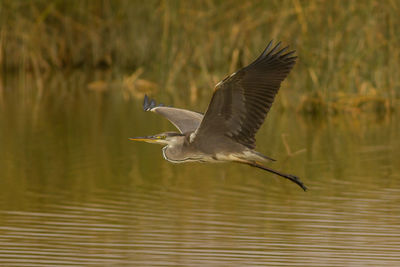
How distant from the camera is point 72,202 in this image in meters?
8.72

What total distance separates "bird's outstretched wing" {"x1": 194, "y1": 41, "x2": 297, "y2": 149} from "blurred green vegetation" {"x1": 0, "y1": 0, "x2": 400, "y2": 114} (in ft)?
24.4

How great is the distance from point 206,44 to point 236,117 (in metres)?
11.2

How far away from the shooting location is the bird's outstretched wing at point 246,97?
7.04 m

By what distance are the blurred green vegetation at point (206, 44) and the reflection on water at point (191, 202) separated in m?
1.30

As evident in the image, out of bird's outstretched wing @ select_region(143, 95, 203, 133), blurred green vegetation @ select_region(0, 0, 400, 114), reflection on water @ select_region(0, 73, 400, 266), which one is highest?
blurred green vegetation @ select_region(0, 0, 400, 114)

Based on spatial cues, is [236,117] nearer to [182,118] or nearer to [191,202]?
[182,118]

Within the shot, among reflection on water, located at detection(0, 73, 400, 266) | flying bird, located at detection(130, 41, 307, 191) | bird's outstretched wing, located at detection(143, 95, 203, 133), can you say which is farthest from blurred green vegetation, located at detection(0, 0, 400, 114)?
flying bird, located at detection(130, 41, 307, 191)

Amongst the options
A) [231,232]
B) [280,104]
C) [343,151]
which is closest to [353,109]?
[280,104]

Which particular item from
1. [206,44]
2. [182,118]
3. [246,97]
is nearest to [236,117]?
[246,97]

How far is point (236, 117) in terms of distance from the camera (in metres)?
7.53

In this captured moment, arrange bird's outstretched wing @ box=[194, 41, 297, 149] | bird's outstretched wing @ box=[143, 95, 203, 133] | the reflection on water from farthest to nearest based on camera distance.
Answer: bird's outstretched wing @ box=[143, 95, 203, 133] → bird's outstretched wing @ box=[194, 41, 297, 149] → the reflection on water

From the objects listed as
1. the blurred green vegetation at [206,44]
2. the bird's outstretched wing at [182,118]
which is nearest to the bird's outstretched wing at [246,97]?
the bird's outstretched wing at [182,118]

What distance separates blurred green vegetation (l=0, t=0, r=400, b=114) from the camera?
1502cm

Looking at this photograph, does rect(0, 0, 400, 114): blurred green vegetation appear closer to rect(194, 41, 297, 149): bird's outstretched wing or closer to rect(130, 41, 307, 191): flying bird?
rect(130, 41, 307, 191): flying bird
